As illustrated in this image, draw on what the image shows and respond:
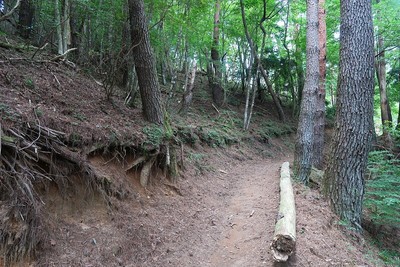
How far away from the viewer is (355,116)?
536cm

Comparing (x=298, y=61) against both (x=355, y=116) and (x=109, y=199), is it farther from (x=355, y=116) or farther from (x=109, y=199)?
(x=109, y=199)

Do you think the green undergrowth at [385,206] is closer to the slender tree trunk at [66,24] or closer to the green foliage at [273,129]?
the green foliage at [273,129]

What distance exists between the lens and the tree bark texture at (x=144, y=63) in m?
6.31

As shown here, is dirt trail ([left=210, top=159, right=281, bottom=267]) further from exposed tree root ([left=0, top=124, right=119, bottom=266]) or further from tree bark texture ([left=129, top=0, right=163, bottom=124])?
tree bark texture ([left=129, top=0, right=163, bottom=124])

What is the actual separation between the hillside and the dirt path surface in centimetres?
2

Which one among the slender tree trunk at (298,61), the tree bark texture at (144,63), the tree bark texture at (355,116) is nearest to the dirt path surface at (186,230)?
the tree bark texture at (355,116)

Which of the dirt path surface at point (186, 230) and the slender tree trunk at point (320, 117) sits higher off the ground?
the slender tree trunk at point (320, 117)

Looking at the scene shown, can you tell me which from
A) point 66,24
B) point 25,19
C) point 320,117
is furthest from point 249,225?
point 25,19

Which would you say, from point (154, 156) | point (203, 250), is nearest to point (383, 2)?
point (154, 156)

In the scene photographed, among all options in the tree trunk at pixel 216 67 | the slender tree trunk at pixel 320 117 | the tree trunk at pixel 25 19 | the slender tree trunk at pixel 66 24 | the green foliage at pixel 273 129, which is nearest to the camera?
the slender tree trunk at pixel 66 24

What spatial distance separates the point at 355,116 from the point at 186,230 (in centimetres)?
392

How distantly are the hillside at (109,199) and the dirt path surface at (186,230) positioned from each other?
0.06 ft

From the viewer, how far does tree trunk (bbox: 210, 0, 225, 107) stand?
46.8ft

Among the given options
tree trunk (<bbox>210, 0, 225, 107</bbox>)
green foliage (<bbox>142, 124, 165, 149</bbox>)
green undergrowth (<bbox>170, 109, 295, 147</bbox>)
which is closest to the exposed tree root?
green foliage (<bbox>142, 124, 165, 149</bbox>)
